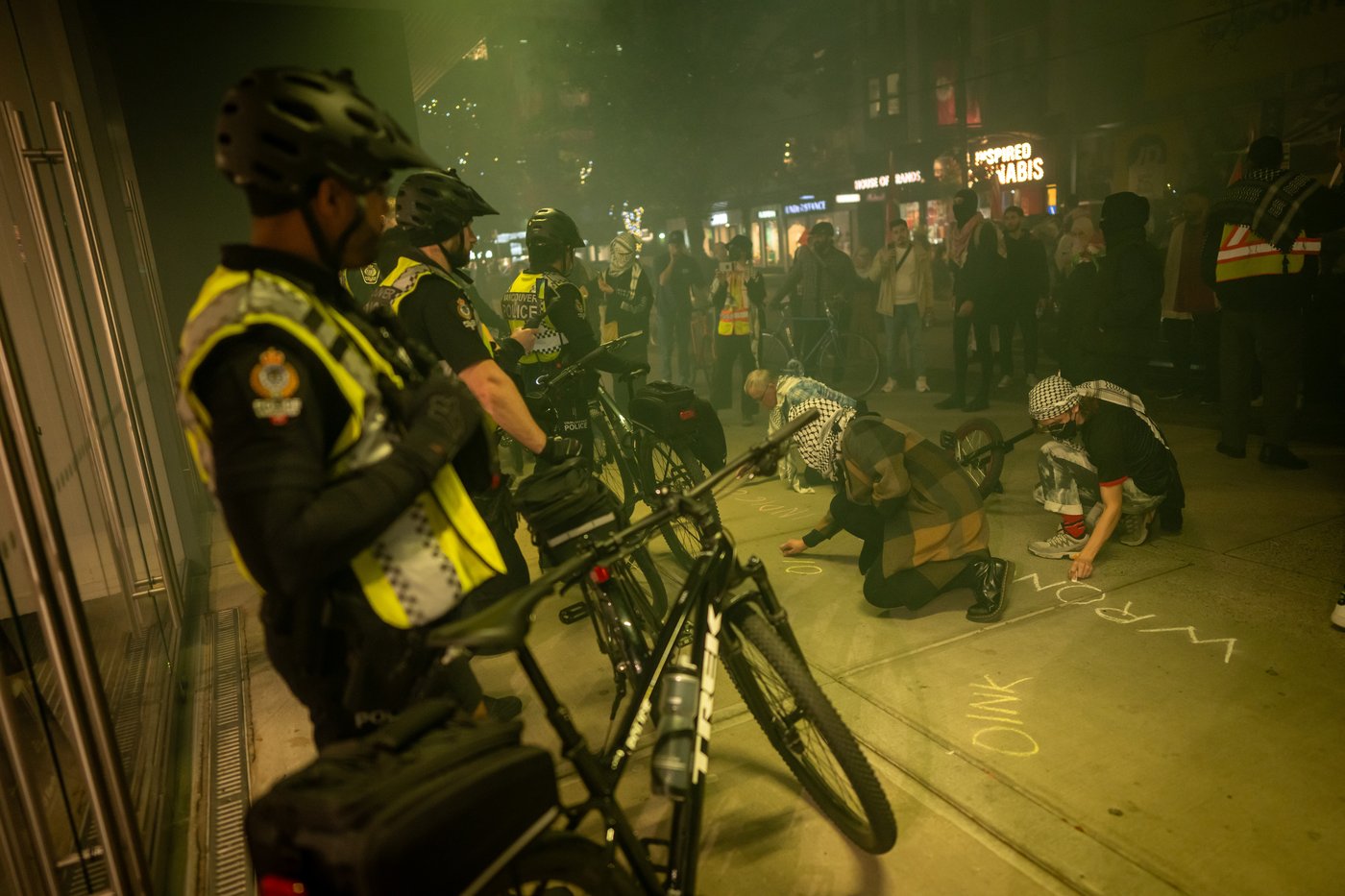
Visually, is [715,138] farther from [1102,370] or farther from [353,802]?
[353,802]

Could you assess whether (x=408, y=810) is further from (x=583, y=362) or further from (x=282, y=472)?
(x=583, y=362)

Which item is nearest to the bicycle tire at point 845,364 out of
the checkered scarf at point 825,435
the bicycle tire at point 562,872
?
the checkered scarf at point 825,435

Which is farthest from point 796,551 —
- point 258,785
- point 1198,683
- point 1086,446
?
point 258,785

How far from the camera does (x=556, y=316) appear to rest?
16.3 ft

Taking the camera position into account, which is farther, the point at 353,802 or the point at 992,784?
the point at 992,784

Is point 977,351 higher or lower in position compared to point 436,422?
lower

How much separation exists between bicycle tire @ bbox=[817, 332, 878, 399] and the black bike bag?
6.06m

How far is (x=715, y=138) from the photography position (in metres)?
19.3

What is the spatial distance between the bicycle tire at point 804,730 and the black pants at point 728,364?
7.01 meters

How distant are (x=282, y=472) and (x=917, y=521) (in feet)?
10.8

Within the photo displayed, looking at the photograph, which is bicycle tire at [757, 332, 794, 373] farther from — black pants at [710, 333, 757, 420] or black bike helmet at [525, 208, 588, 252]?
black bike helmet at [525, 208, 588, 252]

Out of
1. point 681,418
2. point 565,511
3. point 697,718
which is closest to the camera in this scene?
point 697,718

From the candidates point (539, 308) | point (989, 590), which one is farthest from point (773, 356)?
point (989, 590)

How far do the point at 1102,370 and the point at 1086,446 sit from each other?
1752mm
